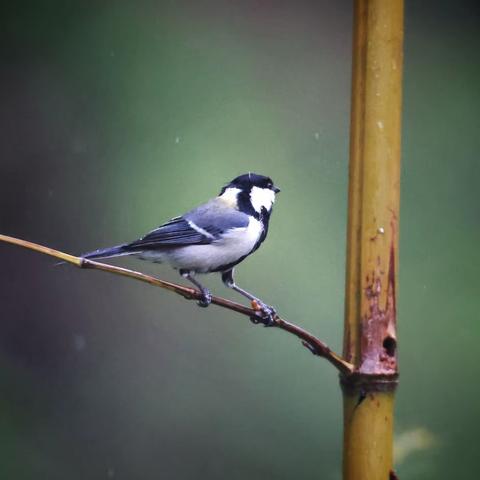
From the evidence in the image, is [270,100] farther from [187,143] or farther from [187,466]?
[187,466]

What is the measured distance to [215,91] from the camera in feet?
5.13

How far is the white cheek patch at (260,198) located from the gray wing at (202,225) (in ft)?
0.10

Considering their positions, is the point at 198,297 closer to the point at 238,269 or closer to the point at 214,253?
the point at 214,253

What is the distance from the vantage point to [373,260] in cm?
79

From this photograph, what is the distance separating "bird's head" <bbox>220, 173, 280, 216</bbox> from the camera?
1.15m

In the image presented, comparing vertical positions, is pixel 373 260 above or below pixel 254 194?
below

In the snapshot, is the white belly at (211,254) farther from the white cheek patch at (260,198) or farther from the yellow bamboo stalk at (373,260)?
the yellow bamboo stalk at (373,260)

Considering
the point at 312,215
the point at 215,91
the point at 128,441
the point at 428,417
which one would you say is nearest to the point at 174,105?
the point at 215,91

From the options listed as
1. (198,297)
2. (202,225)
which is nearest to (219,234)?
→ (202,225)

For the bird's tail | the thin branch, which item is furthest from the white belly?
the thin branch

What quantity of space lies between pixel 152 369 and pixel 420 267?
20.7 inches

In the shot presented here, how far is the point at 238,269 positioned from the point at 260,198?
0.32m

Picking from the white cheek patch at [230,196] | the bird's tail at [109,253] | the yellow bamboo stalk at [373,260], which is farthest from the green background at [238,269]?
the yellow bamboo stalk at [373,260]

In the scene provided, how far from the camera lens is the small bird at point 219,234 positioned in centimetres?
109
